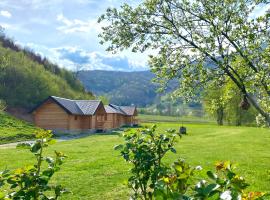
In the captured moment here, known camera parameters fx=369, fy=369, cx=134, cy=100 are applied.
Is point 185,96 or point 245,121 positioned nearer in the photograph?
point 185,96

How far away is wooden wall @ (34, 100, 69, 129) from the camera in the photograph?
56219mm

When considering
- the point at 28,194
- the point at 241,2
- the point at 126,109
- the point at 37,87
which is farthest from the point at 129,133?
the point at 126,109

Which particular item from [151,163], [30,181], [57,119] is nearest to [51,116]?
[57,119]

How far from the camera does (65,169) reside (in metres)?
17.4

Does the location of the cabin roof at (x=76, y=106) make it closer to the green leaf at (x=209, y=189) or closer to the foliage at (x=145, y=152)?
the foliage at (x=145, y=152)

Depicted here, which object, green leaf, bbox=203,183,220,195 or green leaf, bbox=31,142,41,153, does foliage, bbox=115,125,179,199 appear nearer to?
green leaf, bbox=31,142,41,153

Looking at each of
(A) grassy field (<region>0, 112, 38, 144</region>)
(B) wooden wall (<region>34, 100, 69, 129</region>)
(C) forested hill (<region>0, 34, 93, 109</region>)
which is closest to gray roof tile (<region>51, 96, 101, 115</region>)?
(B) wooden wall (<region>34, 100, 69, 129</region>)

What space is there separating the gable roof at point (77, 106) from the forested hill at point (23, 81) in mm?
15712

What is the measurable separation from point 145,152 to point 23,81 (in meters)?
75.2

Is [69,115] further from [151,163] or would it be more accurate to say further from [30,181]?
[30,181]

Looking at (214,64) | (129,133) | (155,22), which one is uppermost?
(155,22)

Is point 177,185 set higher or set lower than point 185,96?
lower

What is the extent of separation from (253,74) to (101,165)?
10.2 meters

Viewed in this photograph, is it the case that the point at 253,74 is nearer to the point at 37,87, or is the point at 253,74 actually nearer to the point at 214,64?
the point at 214,64
